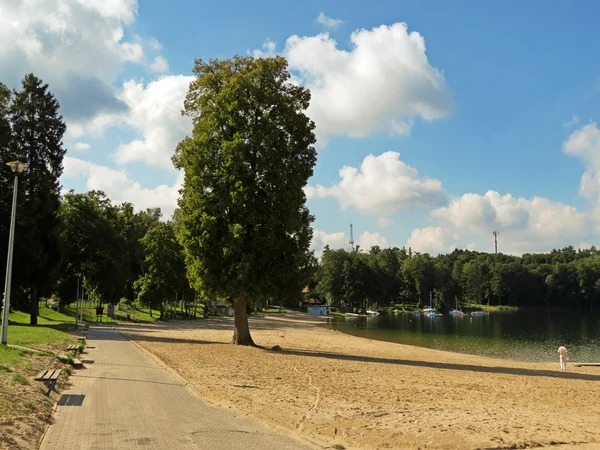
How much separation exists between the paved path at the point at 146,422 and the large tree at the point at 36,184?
27.9m

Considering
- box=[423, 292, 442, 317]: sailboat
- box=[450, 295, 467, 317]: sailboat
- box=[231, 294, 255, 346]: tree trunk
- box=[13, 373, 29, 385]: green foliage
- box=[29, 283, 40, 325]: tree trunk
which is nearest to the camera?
box=[13, 373, 29, 385]: green foliage

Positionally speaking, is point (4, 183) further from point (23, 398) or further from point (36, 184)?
point (23, 398)

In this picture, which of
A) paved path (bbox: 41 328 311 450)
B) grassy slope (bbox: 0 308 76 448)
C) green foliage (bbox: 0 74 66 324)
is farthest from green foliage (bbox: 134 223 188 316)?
paved path (bbox: 41 328 311 450)

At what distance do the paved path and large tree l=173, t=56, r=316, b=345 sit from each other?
13261mm

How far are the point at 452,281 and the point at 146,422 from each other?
155 meters

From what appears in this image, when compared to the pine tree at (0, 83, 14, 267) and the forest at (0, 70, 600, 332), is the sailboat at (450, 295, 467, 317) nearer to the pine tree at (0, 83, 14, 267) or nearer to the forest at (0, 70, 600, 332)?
the forest at (0, 70, 600, 332)

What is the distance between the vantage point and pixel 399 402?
46.9 feet

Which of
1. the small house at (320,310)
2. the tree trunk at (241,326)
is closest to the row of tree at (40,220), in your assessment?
the tree trunk at (241,326)

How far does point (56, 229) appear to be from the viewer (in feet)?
137

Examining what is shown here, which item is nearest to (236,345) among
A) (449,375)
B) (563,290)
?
(449,375)

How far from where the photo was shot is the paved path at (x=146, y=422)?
8.67 meters

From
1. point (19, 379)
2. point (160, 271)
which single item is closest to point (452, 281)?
point (160, 271)

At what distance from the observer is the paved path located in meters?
8.67

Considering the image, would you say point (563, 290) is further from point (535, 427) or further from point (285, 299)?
point (535, 427)
